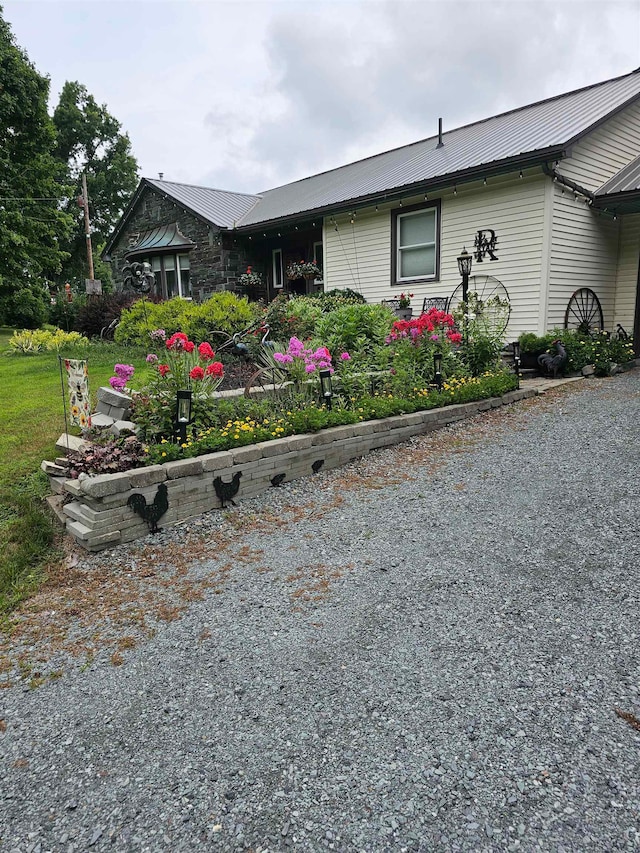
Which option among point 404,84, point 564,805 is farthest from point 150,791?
point 404,84

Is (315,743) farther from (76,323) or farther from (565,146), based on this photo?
(76,323)

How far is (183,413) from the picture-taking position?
3844 millimetres

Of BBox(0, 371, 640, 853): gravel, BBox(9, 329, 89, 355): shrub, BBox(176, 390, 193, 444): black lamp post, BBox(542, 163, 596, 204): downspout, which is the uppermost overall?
BBox(542, 163, 596, 204): downspout

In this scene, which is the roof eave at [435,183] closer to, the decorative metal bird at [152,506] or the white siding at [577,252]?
the white siding at [577,252]

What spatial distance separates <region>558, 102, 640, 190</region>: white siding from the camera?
8.74 meters

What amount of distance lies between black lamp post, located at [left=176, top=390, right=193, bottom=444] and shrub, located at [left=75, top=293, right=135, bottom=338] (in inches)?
379

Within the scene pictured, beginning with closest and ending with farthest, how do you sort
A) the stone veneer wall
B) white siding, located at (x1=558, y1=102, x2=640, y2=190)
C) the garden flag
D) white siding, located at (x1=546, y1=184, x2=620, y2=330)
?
the stone veneer wall
the garden flag
white siding, located at (x1=546, y1=184, x2=620, y2=330)
white siding, located at (x1=558, y1=102, x2=640, y2=190)

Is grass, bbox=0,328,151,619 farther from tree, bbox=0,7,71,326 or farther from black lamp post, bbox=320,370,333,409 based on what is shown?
tree, bbox=0,7,71,326

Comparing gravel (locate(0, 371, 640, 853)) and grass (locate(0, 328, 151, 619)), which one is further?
grass (locate(0, 328, 151, 619))

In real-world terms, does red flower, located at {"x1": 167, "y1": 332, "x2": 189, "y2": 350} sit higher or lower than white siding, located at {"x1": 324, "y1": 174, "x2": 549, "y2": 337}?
lower

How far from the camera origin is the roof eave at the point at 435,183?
7.83m

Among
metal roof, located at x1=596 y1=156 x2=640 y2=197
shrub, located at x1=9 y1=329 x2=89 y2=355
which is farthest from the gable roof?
shrub, located at x1=9 y1=329 x2=89 y2=355

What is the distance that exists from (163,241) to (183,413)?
12674 mm

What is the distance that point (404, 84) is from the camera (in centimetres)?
1658
